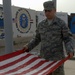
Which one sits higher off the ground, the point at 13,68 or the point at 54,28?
the point at 54,28

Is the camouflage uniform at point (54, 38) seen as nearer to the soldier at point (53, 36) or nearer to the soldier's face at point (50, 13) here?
the soldier at point (53, 36)

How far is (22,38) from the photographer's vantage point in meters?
19.5

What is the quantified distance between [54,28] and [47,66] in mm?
639

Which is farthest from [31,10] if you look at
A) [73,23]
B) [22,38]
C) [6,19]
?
[6,19]

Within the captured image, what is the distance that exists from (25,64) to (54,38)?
2.23 ft

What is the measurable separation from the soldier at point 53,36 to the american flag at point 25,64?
0.15m

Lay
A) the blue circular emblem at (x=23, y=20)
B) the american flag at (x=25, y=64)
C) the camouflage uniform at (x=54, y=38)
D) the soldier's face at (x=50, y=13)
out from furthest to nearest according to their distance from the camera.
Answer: the blue circular emblem at (x=23, y=20)
the camouflage uniform at (x=54, y=38)
the soldier's face at (x=50, y=13)
the american flag at (x=25, y=64)

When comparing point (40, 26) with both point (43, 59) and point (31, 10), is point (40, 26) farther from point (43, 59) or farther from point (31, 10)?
point (31, 10)

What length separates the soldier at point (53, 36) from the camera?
A: 4379 mm

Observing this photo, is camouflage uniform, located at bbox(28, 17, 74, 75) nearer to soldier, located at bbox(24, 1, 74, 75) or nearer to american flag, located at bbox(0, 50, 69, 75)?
soldier, located at bbox(24, 1, 74, 75)

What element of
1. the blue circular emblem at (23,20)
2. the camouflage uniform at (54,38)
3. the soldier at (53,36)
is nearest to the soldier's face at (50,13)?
the soldier at (53,36)

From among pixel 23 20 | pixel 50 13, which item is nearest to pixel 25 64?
pixel 50 13

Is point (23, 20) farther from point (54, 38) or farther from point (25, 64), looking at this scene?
point (54, 38)

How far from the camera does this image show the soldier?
4.38 metres
